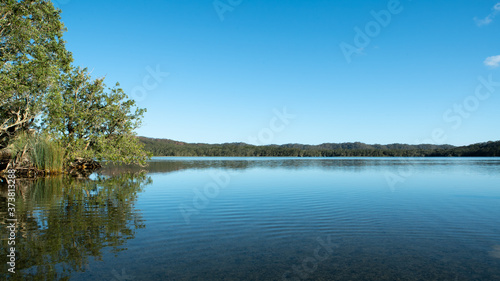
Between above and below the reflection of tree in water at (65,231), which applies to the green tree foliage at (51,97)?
above

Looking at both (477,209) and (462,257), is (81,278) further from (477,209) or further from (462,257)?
(477,209)

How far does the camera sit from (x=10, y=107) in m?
26.2

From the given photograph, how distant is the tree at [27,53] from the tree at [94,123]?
5.19 meters

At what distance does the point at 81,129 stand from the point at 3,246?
30.4 meters

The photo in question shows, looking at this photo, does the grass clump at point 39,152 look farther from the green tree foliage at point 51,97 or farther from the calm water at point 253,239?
the calm water at point 253,239

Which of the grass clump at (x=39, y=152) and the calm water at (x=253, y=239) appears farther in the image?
Answer: the grass clump at (x=39, y=152)

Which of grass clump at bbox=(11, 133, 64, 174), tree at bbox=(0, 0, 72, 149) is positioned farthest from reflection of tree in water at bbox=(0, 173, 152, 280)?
grass clump at bbox=(11, 133, 64, 174)

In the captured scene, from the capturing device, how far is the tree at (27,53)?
21938 mm

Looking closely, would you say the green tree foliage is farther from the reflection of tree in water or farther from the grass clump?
the reflection of tree in water

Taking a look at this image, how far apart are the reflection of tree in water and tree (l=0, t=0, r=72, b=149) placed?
10.8 m

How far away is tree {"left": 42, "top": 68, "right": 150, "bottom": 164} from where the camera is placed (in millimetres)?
33312

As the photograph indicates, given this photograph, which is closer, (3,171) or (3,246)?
(3,246)

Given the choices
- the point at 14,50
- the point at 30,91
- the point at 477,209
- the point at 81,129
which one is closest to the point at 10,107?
the point at 30,91

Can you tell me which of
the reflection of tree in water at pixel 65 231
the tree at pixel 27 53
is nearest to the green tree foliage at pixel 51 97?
the tree at pixel 27 53
